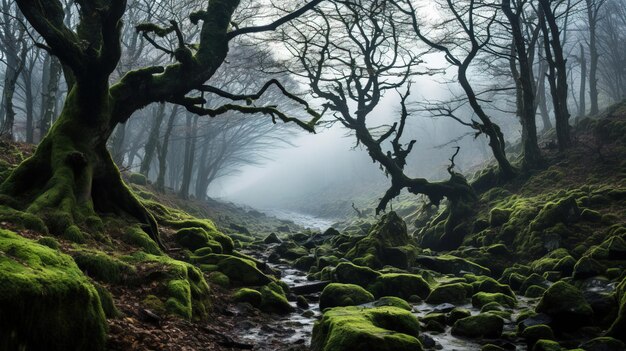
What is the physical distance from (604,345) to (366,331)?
3.09 meters

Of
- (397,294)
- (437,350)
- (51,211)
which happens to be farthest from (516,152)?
(51,211)

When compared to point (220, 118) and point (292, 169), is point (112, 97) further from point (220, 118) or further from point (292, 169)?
point (292, 169)

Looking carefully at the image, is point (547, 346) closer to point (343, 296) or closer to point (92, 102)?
point (343, 296)

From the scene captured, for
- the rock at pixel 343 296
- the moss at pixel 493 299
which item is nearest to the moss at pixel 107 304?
the rock at pixel 343 296

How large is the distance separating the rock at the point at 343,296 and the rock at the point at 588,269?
416 centimetres

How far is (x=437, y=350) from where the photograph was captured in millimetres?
5988

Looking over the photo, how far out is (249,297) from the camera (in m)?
8.15

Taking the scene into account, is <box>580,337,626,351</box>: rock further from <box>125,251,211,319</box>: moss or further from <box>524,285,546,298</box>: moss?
<box>125,251,211,319</box>: moss

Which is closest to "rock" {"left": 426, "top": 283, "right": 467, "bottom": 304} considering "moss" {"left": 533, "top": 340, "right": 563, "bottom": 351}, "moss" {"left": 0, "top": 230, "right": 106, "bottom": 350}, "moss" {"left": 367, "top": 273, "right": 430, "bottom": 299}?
"moss" {"left": 367, "top": 273, "right": 430, "bottom": 299}

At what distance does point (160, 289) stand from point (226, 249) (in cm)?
515

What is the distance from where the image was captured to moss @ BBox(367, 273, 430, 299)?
945 cm

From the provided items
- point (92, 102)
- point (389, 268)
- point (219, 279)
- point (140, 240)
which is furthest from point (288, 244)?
point (92, 102)

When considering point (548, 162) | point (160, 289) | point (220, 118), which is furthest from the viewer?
point (220, 118)

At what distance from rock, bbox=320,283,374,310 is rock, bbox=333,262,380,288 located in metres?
1.24
